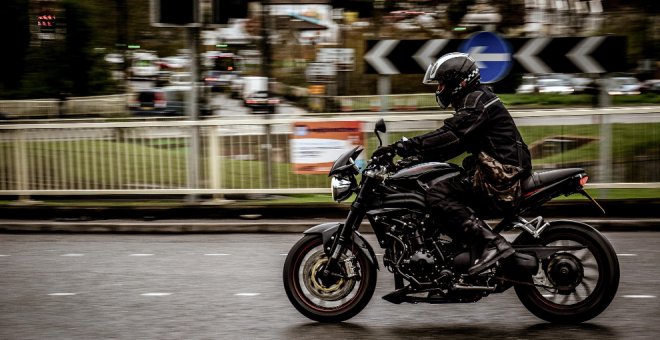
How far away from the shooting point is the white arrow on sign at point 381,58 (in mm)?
11633

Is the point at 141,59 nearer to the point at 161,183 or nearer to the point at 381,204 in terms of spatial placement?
the point at 161,183

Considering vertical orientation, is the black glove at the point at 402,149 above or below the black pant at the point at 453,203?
above

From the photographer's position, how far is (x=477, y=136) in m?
5.88

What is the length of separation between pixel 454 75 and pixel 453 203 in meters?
0.85

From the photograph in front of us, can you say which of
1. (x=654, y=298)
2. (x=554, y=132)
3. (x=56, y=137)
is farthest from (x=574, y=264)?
(x=56, y=137)

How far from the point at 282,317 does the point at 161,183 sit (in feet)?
20.6

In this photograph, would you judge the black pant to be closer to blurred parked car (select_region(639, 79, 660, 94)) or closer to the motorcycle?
the motorcycle

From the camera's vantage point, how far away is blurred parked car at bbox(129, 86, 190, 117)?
3078 centimetres

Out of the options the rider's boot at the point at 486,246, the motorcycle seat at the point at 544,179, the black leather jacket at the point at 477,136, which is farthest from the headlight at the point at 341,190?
the motorcycle seat at the point at 544,179

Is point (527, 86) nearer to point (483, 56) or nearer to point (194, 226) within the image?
point (483, 56)

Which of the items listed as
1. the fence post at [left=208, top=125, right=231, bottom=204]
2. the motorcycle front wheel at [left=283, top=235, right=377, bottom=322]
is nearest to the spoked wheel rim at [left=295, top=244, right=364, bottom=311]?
the motorcycle front wheel at [left=283, top=235, right=377, bottom=322]

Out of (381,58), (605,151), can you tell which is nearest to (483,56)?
(381,58)

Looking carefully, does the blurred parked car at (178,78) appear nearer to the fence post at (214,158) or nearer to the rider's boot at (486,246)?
the fence post at (214,158)

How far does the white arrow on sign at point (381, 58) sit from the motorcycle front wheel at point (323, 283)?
19.4 feet
